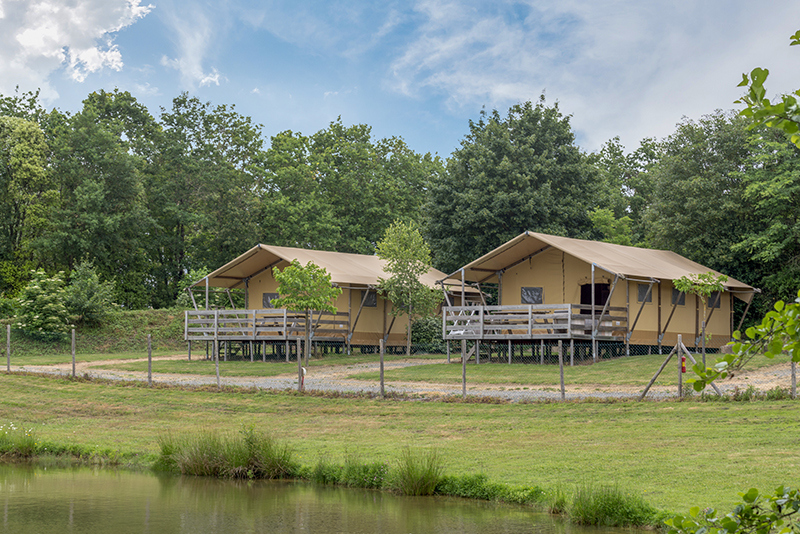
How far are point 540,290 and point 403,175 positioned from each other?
30.5 meters

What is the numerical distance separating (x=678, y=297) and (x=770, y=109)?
31871 mm

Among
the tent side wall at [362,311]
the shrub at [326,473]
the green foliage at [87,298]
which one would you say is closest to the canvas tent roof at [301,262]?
the tent side wall at [362,311]

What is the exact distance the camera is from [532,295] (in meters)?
33.8

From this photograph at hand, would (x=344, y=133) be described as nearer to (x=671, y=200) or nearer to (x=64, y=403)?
(x=671, y=200)

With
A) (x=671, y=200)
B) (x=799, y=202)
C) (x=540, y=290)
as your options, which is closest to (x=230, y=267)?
(x=540, y=290)

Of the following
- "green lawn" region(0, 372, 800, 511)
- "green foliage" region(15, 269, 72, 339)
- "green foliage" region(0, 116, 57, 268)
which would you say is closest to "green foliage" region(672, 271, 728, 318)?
"green lawn" region(0, 372, 800, 511)

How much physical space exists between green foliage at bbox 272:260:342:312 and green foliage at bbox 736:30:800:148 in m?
27.8

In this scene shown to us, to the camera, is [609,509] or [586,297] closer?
[609,509]

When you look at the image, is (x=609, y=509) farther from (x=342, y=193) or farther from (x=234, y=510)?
(x=342, y=193)

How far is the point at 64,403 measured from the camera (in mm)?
21688

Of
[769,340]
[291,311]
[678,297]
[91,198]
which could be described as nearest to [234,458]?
[769,340]

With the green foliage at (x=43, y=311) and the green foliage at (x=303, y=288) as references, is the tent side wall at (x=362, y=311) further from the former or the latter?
the green foliage at (x=43, y=311)

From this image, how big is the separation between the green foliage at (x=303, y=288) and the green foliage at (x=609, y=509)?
820 inches

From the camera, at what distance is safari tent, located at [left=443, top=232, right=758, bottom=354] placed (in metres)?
29.2
